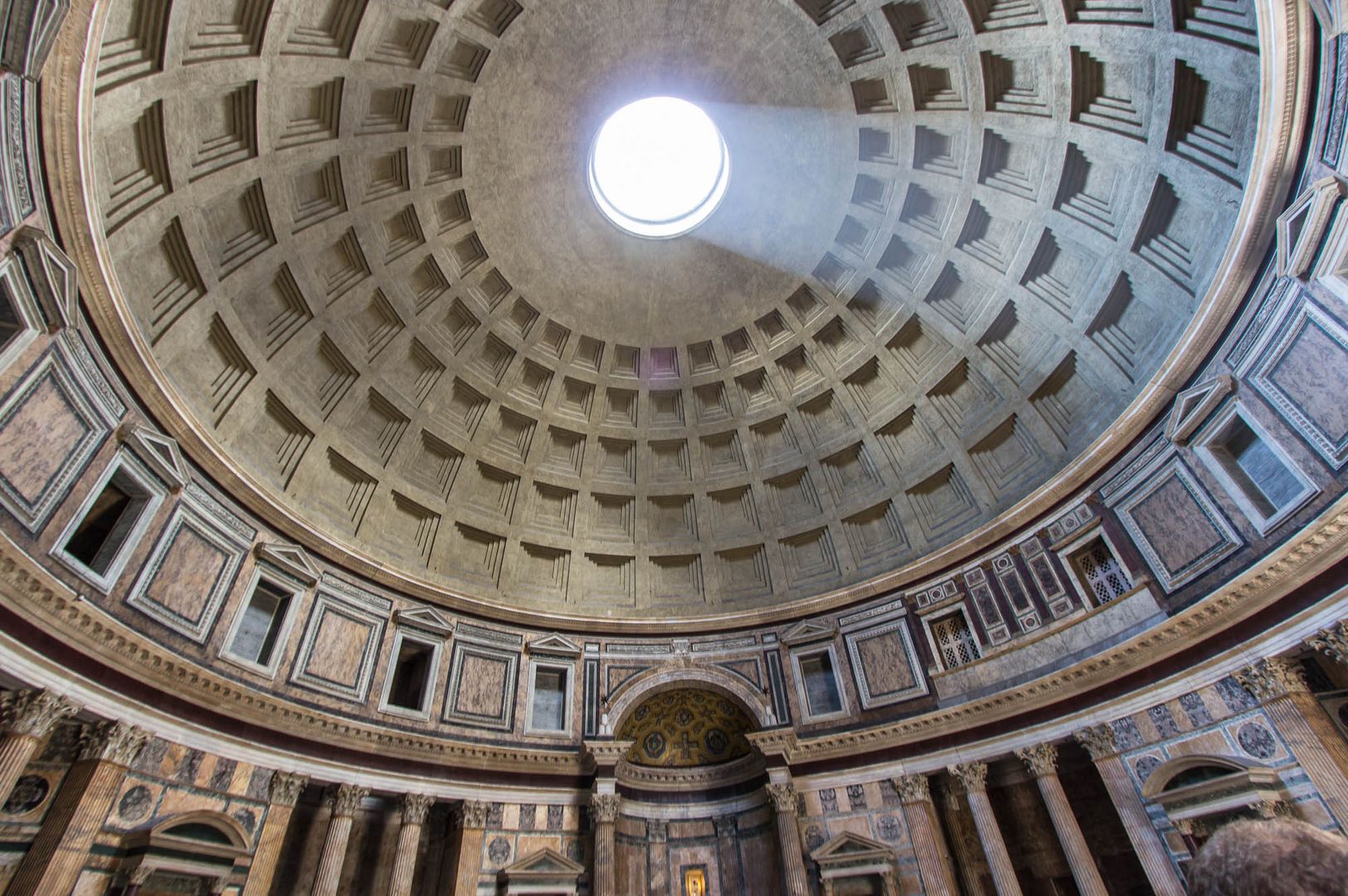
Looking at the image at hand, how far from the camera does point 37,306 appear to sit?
1121cm

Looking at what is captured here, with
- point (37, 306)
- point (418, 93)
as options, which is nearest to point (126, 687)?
point (37, 306)

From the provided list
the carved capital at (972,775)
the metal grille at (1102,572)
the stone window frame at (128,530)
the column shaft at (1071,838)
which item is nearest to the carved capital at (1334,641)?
the metal grille at (1102,572)

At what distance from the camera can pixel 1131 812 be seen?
13891 mm

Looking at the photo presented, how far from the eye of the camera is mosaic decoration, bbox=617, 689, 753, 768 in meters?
21.3

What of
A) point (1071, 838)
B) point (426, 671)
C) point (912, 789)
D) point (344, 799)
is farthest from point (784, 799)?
point (344, 799)

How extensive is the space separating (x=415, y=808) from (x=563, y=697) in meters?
5.32

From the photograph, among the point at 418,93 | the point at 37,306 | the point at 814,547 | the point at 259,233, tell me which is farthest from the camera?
the point at 814,547

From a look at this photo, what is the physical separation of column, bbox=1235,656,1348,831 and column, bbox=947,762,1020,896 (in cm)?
630

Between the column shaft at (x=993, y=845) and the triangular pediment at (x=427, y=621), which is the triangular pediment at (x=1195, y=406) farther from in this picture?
the triangular pediment at (x=427, y=621)

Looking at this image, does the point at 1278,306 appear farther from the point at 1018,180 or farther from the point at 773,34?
the point at 773,34

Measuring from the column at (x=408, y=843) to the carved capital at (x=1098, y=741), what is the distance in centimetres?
1583

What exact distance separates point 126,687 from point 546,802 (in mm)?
10457

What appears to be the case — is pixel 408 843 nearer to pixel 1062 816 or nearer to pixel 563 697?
pixel 563 697

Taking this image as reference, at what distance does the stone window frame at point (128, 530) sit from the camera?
12109mm
